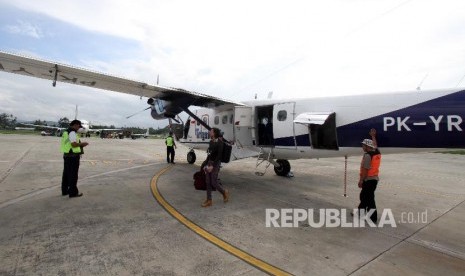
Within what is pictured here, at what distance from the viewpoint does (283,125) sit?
1026 centimetres

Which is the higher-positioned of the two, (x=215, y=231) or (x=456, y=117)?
(x=456, y=117)

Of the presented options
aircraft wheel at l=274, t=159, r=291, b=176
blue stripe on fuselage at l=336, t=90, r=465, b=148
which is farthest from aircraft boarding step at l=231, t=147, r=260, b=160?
blue stripe on fuselage at l=336, t=90, r=465, b=148

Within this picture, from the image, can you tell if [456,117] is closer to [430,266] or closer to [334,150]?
[334,150]

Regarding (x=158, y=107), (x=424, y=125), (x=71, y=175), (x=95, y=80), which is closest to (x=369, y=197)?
(x=424, y=125)

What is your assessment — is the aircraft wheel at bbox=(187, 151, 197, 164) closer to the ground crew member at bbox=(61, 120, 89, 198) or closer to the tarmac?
the tarmac

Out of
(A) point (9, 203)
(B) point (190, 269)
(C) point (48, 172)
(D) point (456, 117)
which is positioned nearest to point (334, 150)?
(D) point (456, 117)

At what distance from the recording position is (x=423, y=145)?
290 inches

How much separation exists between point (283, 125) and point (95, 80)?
22.5ft

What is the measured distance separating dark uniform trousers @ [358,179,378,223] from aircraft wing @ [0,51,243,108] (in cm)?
608

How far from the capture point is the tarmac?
4352 mm

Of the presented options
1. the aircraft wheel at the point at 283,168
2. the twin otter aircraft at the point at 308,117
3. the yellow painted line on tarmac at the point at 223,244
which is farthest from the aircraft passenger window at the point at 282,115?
the yellow painted line on tarmac at the point at 223,244

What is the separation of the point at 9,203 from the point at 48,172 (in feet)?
17.9

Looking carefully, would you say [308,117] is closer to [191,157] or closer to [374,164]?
[374,164]

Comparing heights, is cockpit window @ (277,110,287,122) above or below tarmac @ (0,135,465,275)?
above
